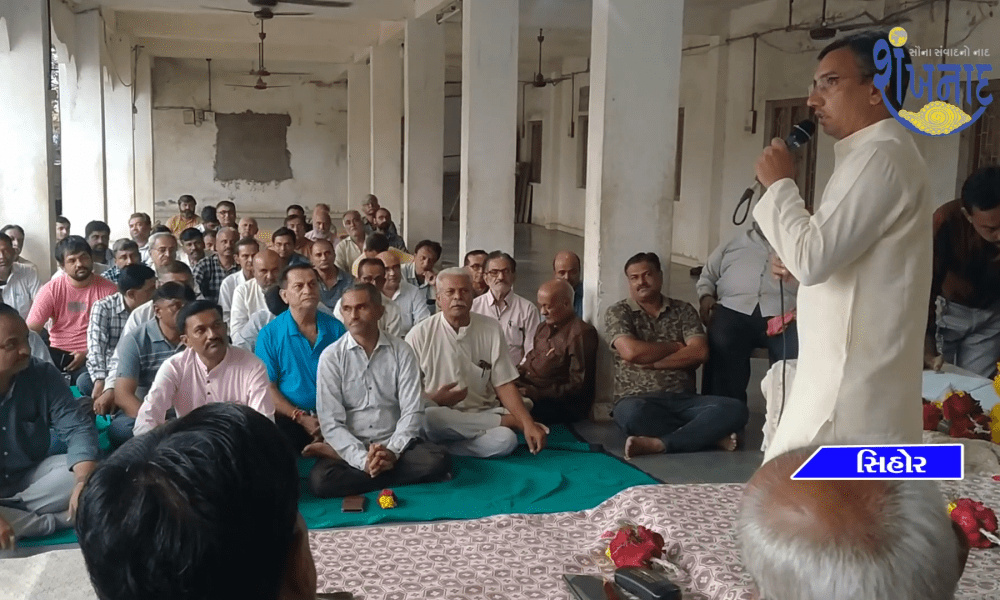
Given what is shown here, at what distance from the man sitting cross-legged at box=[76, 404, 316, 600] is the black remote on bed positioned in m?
1.33

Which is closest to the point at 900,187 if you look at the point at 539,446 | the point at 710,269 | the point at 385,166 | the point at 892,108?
the point at 892,108

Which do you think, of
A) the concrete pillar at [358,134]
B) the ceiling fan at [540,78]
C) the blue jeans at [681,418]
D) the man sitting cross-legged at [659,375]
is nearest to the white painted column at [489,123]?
the man sitting cross-legged at [659,375]

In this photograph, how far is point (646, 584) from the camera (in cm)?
232

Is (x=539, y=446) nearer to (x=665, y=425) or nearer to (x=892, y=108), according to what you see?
(x=665, y=425)

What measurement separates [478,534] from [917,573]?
2.05m

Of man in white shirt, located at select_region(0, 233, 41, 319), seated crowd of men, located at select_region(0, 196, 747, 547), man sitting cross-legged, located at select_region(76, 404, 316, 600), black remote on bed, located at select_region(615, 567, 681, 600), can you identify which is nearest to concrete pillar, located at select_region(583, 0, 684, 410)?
seated crowd of men, located at select_region(0, 196, 747, 547)

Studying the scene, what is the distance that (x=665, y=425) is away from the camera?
5141 millimetres

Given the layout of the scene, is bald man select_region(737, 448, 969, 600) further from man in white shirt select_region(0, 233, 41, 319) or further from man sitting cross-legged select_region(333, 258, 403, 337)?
man in white shirt select_region(0, 233, 41, 319)

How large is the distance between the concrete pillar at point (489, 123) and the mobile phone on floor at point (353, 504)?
394 cm

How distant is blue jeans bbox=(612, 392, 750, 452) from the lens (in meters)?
5.00

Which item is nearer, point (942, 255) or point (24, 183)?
point (942, 255)

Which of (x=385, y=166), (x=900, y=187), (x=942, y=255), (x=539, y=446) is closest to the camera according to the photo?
(x=900, y=187)

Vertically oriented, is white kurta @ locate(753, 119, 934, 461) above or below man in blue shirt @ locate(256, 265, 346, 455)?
above

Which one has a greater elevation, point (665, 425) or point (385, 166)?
point (385, 166)
